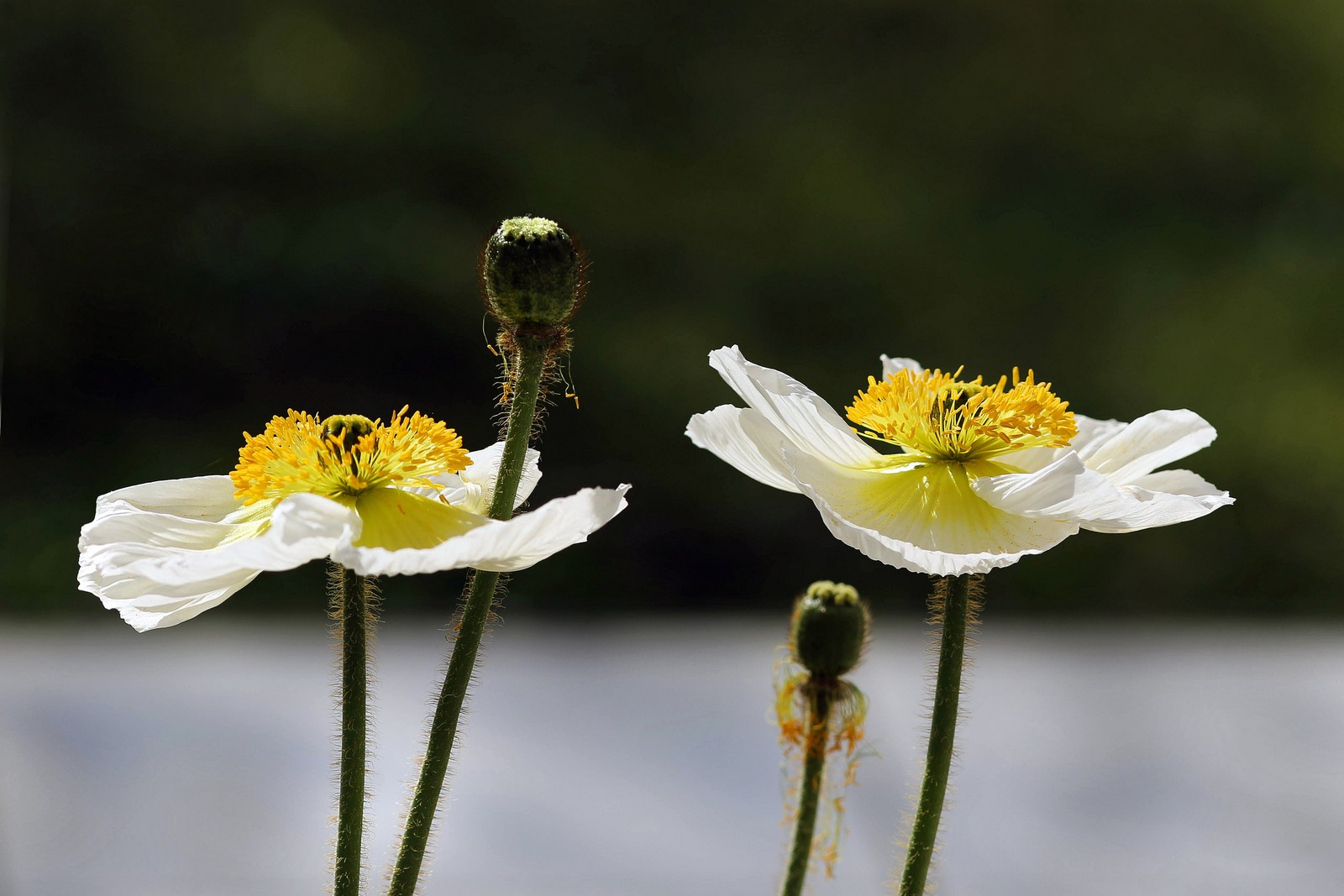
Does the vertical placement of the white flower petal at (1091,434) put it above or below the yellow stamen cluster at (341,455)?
above

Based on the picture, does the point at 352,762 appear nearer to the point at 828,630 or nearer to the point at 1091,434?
the point at 828,630

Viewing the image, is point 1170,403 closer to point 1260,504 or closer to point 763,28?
point 1260,504

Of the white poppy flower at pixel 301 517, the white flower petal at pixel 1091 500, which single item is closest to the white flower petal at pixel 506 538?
the white poppy flower at pixel 301 517

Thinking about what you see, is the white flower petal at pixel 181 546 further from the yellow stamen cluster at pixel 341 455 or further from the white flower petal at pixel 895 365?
the white flower petal at pixel 895 365

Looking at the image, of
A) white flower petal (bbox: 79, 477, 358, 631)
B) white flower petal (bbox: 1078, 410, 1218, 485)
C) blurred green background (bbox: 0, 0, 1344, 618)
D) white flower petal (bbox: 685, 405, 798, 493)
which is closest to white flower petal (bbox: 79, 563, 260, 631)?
white flower petal (bbox: 79, 477, 358, 631)

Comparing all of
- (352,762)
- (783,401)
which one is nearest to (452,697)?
(352,762)

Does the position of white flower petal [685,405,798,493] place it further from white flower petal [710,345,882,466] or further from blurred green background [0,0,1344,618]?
blurred green background [0,0,1344,618]

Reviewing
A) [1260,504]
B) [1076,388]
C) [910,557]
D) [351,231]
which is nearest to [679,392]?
[351,231]

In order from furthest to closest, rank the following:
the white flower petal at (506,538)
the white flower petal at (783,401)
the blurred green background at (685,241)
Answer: the blurred green background at (685,241)
the white flower petal at (783,401)
the white flower petal at (506,538)
